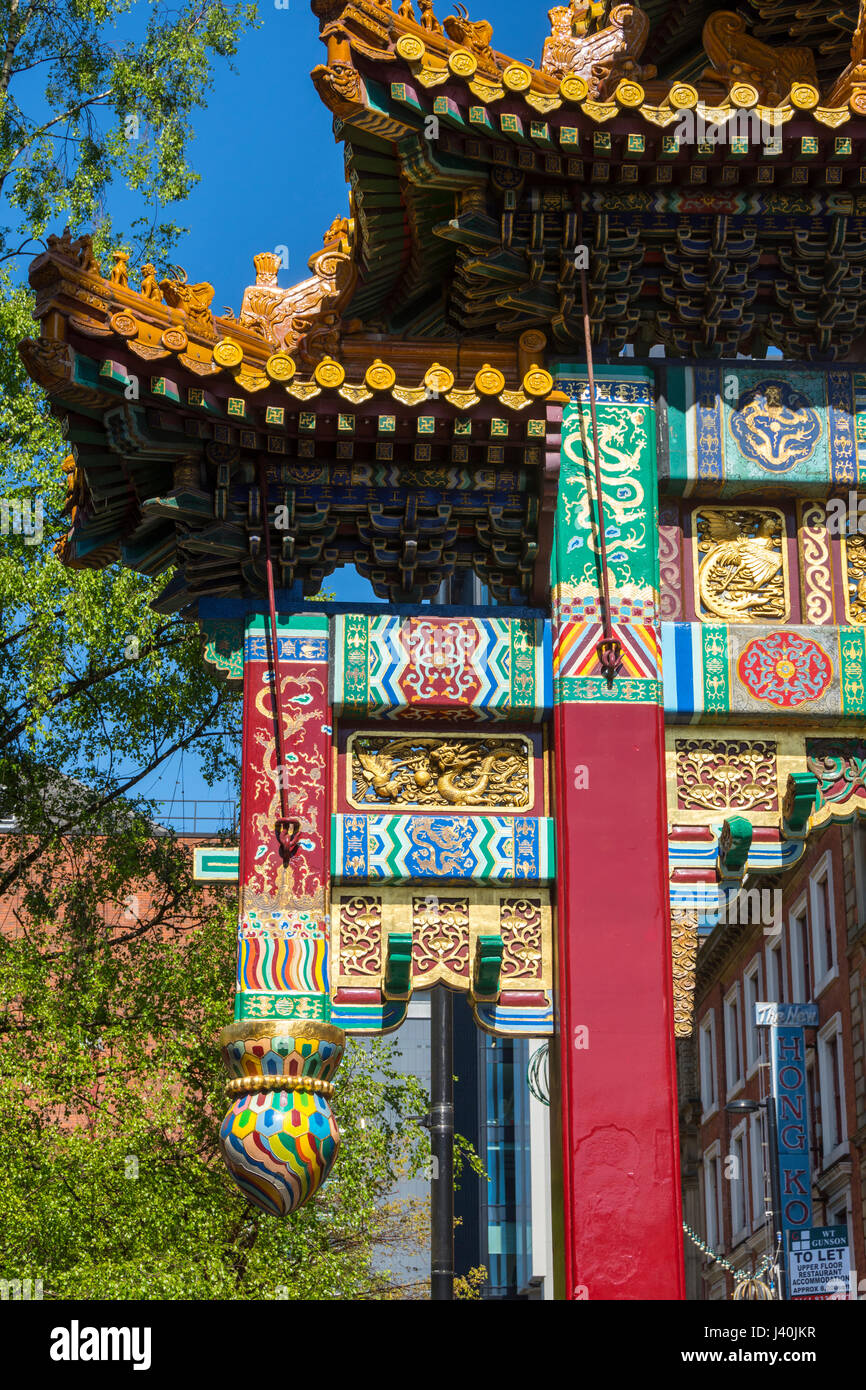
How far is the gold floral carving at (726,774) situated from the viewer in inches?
404

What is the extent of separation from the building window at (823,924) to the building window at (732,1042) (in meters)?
6.74

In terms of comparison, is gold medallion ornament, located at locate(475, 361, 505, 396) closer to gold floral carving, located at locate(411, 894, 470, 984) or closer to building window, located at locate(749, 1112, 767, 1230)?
gold floral carving, located at locate(411, 894, 470, 984)

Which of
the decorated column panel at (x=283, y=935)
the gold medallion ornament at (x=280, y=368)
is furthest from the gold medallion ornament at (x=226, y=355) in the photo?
the decorated column panel at (x=283, y=935)

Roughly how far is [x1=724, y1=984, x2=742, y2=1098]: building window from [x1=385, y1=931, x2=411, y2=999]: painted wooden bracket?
24800 millimetres

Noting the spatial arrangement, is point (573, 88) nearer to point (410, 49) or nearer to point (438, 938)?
point (410, 49)

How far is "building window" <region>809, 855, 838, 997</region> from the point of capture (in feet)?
87.6

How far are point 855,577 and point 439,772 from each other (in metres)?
2.74

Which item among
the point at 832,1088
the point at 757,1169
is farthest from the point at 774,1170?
the point at 757,1169

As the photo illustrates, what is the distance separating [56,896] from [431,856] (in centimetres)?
843

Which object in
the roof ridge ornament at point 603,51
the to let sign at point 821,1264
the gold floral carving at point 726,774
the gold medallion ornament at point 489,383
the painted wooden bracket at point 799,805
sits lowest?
the to let sign at point 821,1264

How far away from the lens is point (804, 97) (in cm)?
1002

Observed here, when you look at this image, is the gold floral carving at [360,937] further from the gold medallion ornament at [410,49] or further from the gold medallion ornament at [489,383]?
the gold medallion ornament at [410,49]

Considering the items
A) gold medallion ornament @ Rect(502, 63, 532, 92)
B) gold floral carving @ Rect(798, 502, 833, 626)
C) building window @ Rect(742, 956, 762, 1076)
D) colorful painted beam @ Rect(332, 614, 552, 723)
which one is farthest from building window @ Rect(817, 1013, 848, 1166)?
gold medallion ornament @ Rect(502, 63, 532, 92)

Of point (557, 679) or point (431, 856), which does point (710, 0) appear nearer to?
point (557, 679)
